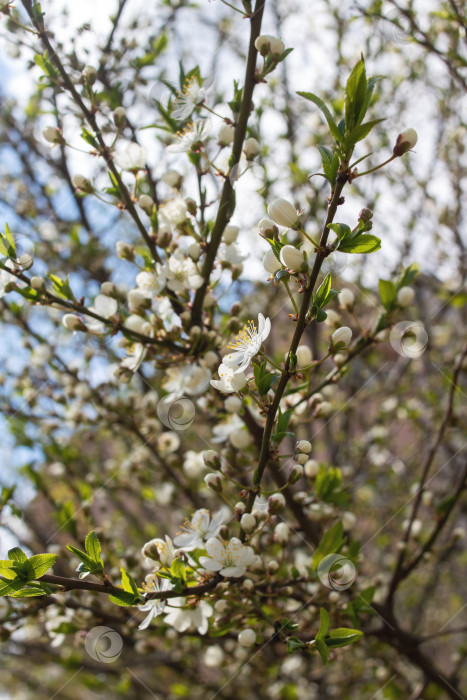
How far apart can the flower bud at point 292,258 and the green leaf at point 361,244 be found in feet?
0.24

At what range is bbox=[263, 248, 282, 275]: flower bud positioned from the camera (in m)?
1.13

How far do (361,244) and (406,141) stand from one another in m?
0.23

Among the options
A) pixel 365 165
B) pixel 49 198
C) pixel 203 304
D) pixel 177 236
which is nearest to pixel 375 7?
pixel 365 165

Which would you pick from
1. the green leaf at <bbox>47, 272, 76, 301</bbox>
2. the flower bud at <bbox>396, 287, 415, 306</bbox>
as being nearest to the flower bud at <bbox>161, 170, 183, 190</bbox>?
the green leaf at <bbox>47, 272, 76, 301</bbox>

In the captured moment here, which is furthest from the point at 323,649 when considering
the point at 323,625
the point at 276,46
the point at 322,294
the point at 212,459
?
the point at 276,46

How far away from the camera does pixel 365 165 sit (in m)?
3.86

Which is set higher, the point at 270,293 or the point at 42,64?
the point at 270,293

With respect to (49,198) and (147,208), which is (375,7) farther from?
(49,198)

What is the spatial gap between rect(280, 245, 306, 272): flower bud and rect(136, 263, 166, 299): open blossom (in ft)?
1.74

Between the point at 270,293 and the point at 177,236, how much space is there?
211 cm

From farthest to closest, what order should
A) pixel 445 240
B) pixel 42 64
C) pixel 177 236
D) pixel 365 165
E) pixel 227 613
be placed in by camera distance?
pixel 445 240, pixel 365 165, pixel 177 236, pixel 42 64, pixel 227 613

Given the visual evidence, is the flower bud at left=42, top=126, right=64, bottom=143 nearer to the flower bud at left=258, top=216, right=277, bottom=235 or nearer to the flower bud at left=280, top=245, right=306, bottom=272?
the flower bud at left=258, top=216, right=277, bottom=235

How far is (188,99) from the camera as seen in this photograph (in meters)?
1.52

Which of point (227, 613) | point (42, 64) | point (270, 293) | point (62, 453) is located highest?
point (270, 293)
